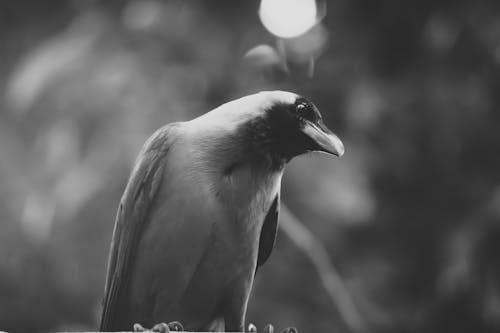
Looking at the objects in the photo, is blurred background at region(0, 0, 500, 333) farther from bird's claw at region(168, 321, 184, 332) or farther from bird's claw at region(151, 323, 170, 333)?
bird's claw at region(151, 323, 170, 333)

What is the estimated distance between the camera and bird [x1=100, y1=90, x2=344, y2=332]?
14.0 feet

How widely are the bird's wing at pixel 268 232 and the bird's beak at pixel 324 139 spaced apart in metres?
0.47

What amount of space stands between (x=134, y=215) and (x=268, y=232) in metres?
0.85

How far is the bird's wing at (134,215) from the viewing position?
4.45 meters

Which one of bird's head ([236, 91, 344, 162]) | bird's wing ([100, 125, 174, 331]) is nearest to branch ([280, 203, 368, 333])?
bird's head ([236, 91, 344, 162])

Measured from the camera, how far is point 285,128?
4.49 m

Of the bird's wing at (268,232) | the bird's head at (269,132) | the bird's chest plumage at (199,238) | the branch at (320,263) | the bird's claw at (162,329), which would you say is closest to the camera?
the bird's claw at (162,329)

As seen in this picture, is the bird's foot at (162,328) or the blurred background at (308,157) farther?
the blurred background at (308,157)

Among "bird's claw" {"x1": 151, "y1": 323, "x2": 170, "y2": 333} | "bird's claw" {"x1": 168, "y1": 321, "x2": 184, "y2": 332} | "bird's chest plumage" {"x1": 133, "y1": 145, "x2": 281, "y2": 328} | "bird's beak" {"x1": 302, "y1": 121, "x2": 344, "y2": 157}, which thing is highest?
"bird's beak" {"x1": 302, "y1": 121, "x2": 344, "y2": 157}

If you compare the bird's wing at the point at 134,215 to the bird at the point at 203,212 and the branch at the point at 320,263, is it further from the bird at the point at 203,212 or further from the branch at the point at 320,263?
the branch at the point at 320,263

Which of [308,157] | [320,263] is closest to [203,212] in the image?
[320,263]

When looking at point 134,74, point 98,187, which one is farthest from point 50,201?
point 134,74

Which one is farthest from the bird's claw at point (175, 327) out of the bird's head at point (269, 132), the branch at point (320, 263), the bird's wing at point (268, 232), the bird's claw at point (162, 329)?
the branch at point (320, 263)

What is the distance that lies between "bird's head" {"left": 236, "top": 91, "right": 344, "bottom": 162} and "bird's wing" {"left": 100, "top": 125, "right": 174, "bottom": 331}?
481mm
